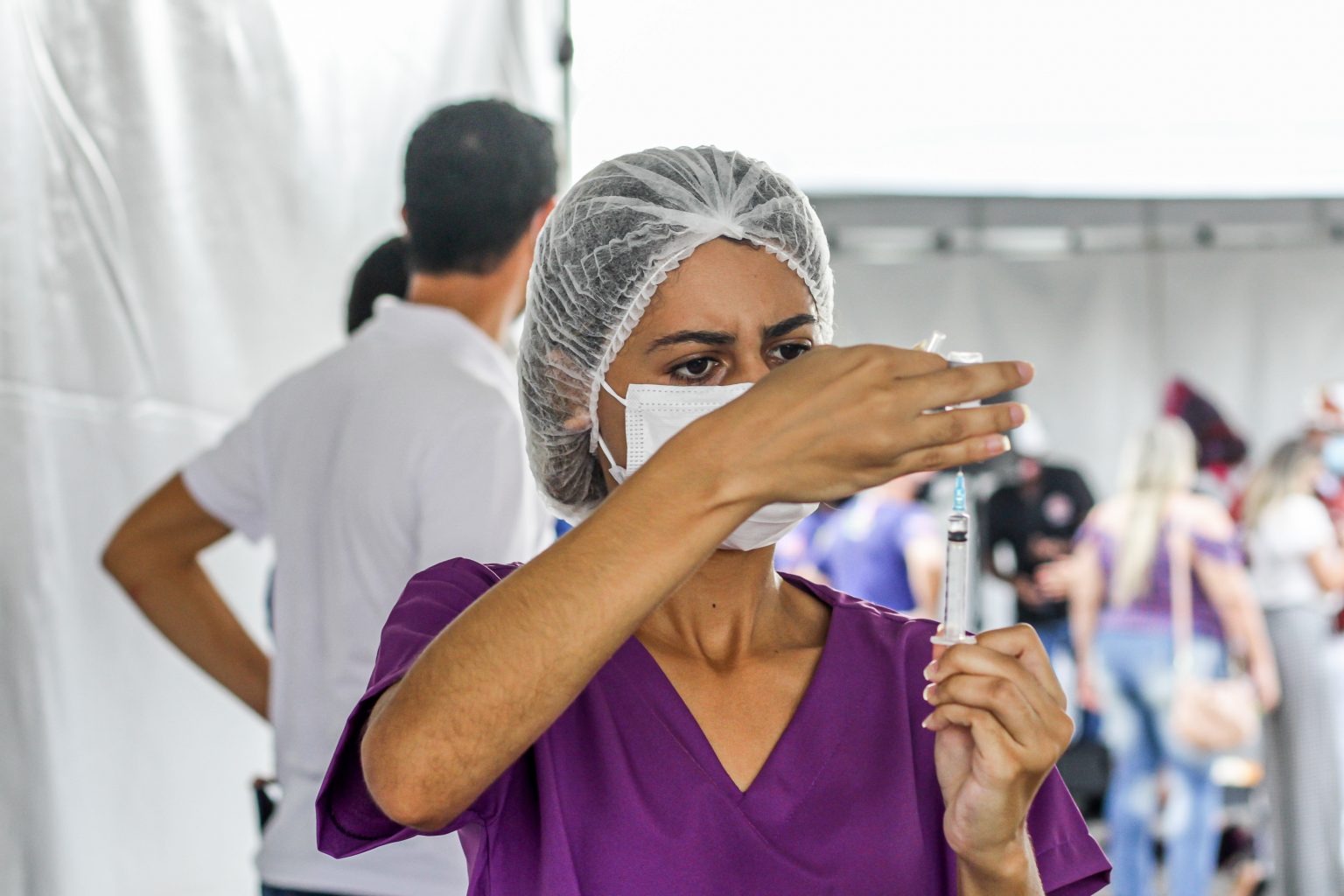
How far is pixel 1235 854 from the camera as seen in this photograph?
19.0 feet

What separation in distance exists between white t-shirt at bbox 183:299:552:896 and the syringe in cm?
85

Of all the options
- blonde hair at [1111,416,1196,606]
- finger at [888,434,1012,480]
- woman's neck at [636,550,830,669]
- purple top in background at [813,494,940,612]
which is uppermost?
finger at [888,434,1012,480]

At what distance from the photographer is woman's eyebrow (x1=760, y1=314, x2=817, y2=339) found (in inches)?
54.3

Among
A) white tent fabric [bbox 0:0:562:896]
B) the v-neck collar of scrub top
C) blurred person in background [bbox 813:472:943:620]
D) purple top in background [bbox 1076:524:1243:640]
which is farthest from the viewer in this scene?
blurred person in background [bbox 813:472:943:620]

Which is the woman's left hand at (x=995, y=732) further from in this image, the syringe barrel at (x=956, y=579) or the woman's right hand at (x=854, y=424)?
the woman's right hand at (x=854, y=424)

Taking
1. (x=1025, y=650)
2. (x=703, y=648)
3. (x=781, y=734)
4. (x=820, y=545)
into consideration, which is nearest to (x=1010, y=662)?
(x=1025, y=650)

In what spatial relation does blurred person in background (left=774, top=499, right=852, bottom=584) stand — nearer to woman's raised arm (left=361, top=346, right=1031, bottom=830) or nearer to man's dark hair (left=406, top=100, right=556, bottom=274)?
man's dark hair (left=406, top=100, right=556, bottom=274)

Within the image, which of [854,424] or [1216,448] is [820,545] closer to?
[1216,448]

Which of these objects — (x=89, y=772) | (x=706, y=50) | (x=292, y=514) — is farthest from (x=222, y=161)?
(x=706, y=50)

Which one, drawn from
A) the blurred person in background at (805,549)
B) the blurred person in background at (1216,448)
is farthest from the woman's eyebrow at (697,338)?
the blurred person in background at (1216,448)

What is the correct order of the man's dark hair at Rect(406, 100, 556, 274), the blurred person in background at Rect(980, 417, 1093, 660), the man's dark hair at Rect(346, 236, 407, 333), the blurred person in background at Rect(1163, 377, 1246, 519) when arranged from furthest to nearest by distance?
the blurred person in background at Rect(1163, 377, 1246, 519), the blurred person in background at Rect(980, 417, 1093, 660), the man's dark hair at Rect(346, 236, 407, 333), the man's dark hair at Rect(406, 100, 556, 274)

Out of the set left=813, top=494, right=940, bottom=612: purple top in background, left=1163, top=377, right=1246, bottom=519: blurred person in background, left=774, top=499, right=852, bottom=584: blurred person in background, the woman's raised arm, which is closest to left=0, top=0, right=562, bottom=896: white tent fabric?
the woman's raised arm

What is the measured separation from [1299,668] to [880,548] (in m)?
1.68

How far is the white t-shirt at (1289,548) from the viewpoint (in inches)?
204
